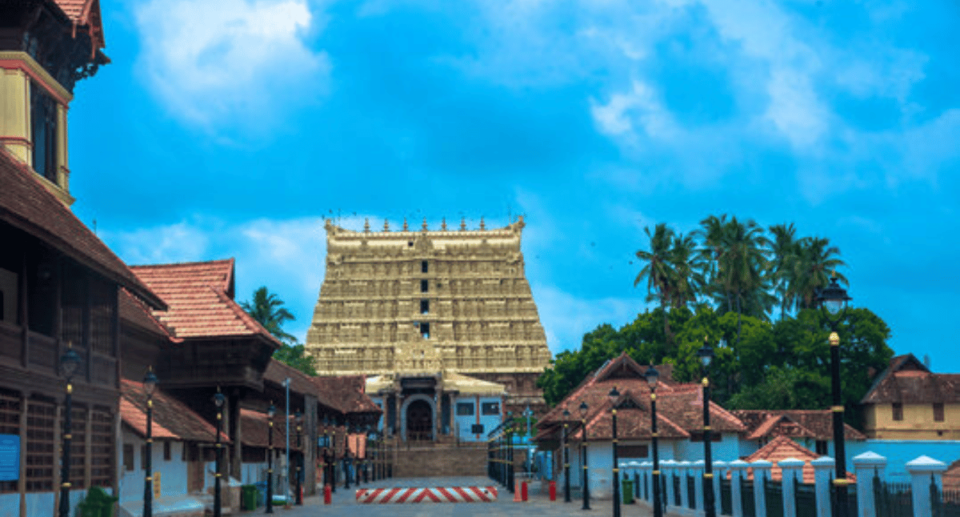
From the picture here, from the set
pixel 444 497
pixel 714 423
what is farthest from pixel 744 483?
pixel 714 423

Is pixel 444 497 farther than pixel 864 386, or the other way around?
pixel 864 386

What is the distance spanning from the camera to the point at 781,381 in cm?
7650

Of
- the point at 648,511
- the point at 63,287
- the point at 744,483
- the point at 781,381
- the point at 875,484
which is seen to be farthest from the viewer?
the point at 781,381

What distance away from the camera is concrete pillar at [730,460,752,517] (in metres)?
28.8

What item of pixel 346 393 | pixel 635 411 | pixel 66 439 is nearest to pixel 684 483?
pixel 635 411

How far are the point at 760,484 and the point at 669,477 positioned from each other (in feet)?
38.3

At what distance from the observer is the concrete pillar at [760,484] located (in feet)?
87.2

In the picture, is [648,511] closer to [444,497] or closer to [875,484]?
[444,497]

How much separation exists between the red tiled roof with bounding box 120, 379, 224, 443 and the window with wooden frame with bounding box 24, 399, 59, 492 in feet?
15.9

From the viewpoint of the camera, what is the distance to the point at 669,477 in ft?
126

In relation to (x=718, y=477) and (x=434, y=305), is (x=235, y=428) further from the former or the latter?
(x=434, y=305)

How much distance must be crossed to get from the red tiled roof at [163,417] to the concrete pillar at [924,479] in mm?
17872

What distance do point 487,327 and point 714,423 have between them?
75053mm

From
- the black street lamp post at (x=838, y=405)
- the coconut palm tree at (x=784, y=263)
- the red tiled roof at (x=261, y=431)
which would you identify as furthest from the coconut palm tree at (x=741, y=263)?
the black street lamp post at (x=838, y=405)
